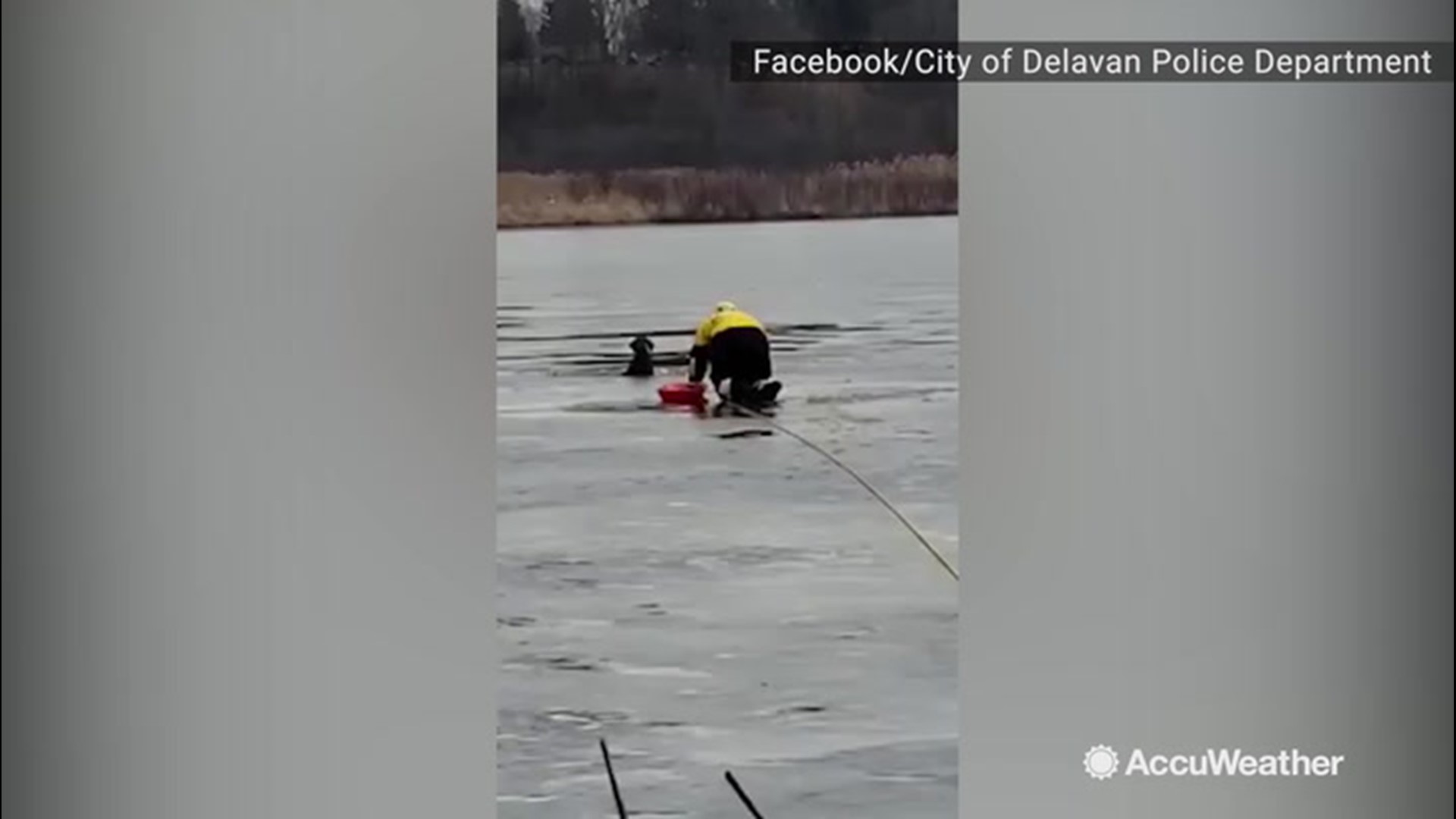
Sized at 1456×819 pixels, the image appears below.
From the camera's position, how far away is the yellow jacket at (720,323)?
1329 mm

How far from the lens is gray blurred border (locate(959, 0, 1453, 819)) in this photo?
4.34ft

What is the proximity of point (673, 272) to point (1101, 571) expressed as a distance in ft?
1.25

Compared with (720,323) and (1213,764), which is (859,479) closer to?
(720,323)

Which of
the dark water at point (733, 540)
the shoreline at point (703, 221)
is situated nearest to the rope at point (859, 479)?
the dark water at point (733, 540)

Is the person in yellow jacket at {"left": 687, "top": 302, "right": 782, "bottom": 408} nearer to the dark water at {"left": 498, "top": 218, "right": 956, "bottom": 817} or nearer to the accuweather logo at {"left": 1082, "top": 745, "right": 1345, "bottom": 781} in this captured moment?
the dark water at {"left": 498, "top": 218, "right": 956, "bottom": 817}

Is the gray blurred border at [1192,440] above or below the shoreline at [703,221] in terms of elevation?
below

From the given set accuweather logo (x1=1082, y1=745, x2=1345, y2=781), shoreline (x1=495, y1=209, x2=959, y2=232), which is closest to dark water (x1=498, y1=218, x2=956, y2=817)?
shoreline (x1=495, y1=209, x2=959, y2=232)

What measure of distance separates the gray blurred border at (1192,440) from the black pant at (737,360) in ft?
0.48

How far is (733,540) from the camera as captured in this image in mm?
1333

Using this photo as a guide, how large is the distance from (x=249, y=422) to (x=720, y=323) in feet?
1.14

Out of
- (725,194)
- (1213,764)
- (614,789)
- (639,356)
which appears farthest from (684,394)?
(1213,764)

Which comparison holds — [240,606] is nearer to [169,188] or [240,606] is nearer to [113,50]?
[169,188]

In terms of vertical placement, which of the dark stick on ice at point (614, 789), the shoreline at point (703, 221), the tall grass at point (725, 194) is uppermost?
the tall grass at point (725, 194)

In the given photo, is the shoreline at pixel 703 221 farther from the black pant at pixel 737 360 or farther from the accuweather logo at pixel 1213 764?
the accuweather logo at pixel 1213 764
